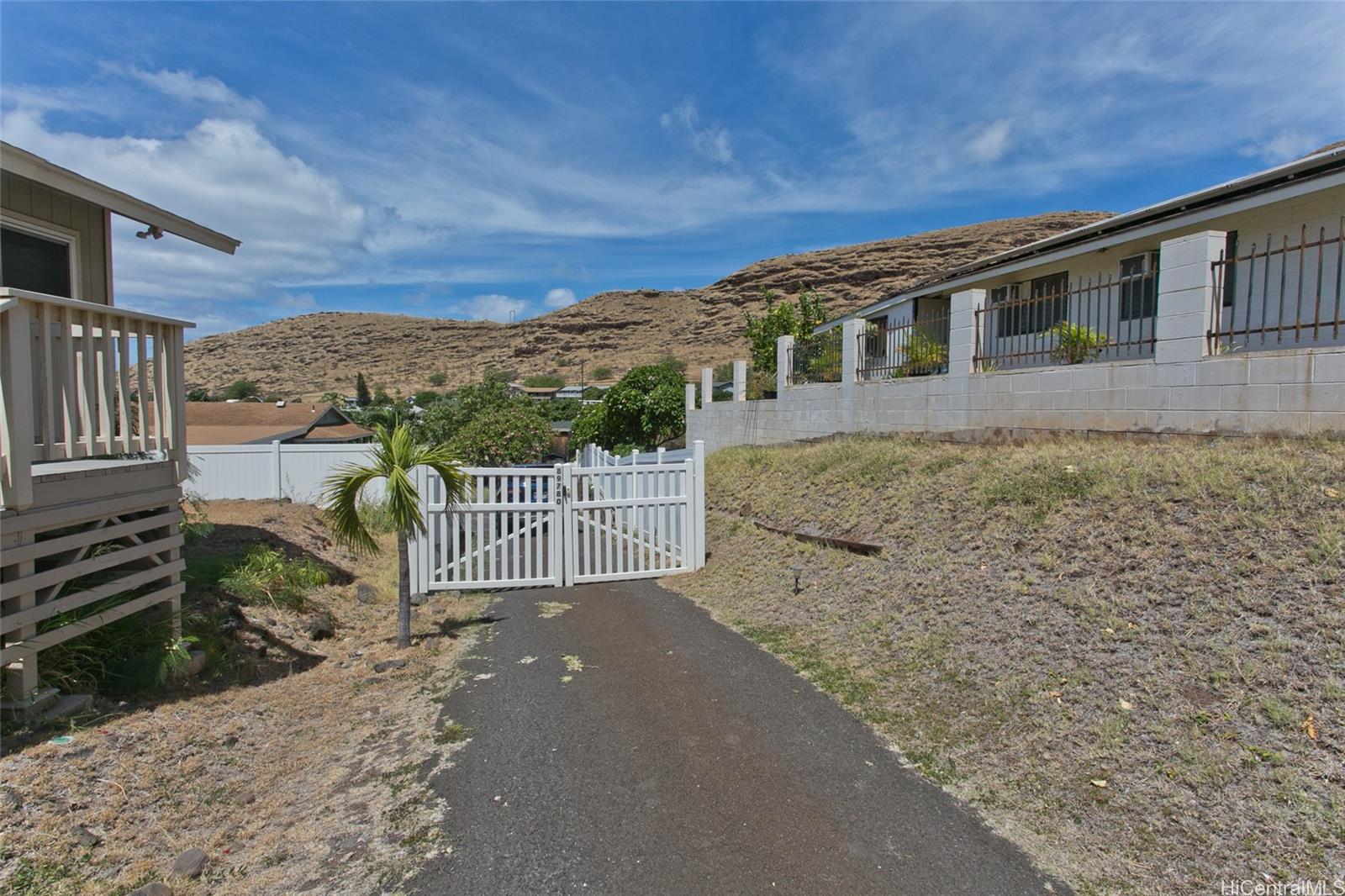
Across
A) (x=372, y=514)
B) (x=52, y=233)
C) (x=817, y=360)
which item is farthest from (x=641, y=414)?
(x=52, y=233)

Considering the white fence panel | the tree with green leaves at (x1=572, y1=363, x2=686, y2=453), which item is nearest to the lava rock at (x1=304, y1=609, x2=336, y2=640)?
the white fence panel

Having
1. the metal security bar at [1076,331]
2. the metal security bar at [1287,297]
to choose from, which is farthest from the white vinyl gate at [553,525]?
the metal security bar at [1287,297]

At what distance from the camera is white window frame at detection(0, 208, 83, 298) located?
19.3 feet

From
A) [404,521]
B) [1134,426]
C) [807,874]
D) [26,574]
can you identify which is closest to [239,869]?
[26,574]

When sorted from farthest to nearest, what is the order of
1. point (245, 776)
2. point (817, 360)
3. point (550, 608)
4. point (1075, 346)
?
point (817, 360) < point (1075, 346) < point (550, 608) < point (245, 776)

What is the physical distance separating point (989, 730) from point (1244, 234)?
9431 mm

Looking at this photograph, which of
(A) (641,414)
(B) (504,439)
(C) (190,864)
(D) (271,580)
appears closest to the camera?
(C) (190,864)

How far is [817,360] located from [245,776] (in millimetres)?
11349

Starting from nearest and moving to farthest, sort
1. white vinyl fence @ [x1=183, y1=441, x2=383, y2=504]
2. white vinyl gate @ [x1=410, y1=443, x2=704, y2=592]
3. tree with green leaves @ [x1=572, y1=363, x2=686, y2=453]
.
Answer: white vinyl gate @ [x1=410, y1=443, x2=704, y2=592], white vinyl fence @ [x1=183, y1=441, x2=383, y2=504], tree with green leaves @ [x1=572, y1=363, x2=686, y2=453]

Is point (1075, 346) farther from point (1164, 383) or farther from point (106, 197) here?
point (106, 197)

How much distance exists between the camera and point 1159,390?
6562 mm

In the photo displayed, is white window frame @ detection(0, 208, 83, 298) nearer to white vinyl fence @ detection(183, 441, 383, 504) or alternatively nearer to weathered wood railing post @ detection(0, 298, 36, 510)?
weathered wood railing post @ detection(0, 298, 36, 510)

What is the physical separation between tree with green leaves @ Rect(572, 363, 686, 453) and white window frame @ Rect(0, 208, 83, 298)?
1758cm

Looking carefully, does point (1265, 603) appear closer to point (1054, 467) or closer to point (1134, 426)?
point (1054, 467)
